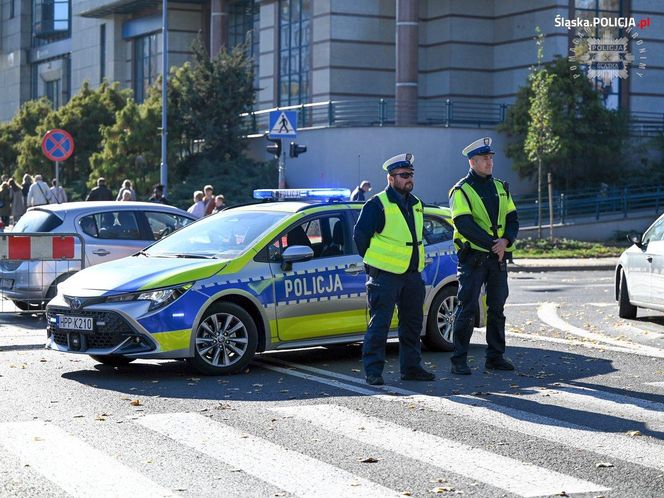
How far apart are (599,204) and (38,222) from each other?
2237 centimetres

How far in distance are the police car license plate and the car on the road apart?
7.35m

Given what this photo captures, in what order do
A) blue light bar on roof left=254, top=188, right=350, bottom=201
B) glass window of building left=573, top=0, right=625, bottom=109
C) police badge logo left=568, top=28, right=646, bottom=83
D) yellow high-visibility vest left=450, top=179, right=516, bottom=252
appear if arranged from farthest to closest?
1. glass window of building left=573, top=0, right=625, bottom=109
2. police badge logo left=568, top=28, right=646, bottom=83
3. blue light bar on roof left=254, top=188, right=350, bottom=201
4. yellow high-visibility vest left=450, top=179, right=516, bottom=252

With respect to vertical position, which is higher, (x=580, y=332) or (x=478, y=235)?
(x=478, y=235)

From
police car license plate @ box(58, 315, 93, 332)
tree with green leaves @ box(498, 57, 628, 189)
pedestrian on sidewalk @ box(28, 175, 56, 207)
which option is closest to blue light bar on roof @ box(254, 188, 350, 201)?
police car license plate @ box(58, 315, 93, 332)

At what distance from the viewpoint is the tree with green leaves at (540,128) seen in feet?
113

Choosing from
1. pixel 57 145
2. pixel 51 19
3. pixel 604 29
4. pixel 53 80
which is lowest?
pixel 57 145

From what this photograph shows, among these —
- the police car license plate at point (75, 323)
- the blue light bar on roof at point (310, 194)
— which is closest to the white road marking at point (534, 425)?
the police car license plate at point (75, 323)

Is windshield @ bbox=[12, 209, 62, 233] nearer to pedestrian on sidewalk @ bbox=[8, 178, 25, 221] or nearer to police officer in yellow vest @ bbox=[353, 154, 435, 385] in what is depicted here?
police officer in yellow vest @ bbox=[353, 154, 435, 385]

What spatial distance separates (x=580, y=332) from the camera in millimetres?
15078

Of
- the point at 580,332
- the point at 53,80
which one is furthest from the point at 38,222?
the point at 53,80

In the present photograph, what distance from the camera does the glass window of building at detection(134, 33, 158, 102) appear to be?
58.9 metres

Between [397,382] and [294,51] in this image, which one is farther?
[294,51]

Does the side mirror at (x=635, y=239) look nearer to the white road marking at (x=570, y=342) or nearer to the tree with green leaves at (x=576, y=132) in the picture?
the white road marking at (x=570, y=342)

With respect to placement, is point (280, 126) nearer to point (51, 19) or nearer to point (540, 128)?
point (540, 128)
